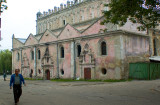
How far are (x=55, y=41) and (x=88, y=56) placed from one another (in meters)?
7.73

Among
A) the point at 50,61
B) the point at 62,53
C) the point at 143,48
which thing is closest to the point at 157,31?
the point at 143,48

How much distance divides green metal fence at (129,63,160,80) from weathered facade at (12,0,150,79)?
→ 703 mm

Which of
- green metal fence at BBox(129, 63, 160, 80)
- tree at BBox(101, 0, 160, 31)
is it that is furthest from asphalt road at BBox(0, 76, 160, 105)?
green metal fence at BBox(129, 63, 160, 80)

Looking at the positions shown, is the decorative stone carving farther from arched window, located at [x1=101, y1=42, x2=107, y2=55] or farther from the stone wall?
the stone wall

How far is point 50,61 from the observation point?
31.5 meters

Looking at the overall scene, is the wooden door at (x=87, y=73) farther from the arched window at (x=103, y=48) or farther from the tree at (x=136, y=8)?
the tree at (x=136, y=8)

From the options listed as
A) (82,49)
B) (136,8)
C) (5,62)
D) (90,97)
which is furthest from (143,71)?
(5,62)

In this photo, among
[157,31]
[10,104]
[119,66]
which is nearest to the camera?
[10,104]

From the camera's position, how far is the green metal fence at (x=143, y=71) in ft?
70.6

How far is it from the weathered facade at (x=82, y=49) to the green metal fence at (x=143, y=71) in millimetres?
703

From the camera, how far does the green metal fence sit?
70.6 feet

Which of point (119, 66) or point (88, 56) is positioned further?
point (88, 56)

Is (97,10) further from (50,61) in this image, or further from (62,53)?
(50,61)

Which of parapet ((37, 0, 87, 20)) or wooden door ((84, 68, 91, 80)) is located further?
parapet ((37, 0, 87, 20))
